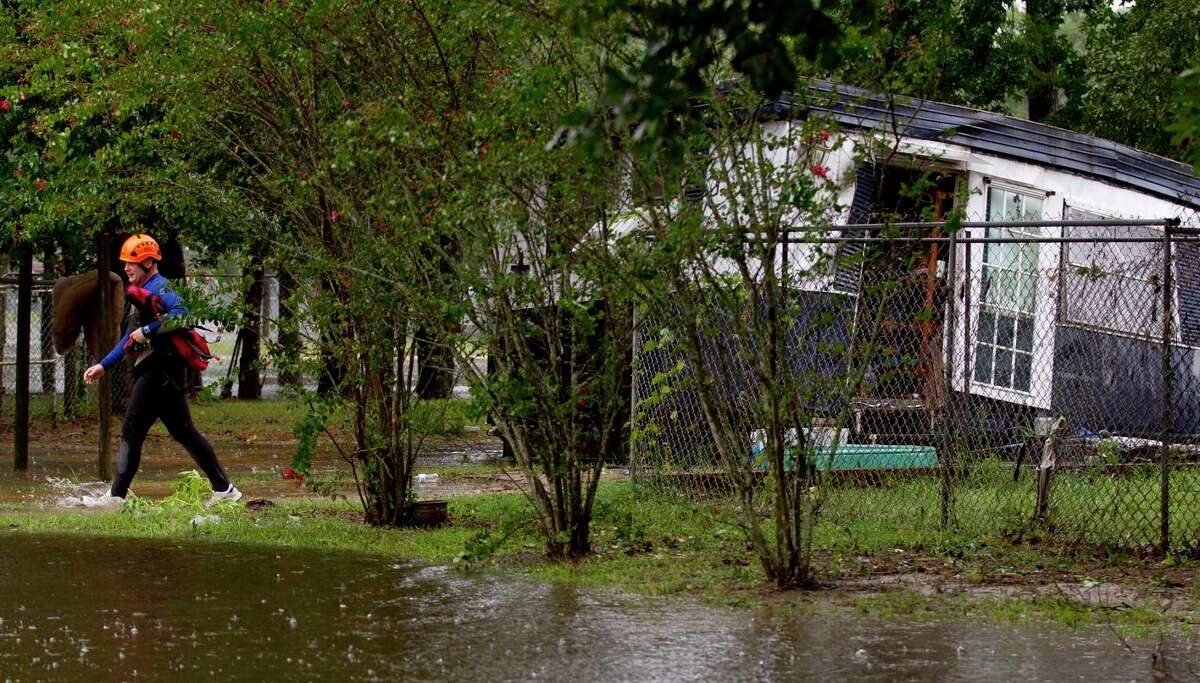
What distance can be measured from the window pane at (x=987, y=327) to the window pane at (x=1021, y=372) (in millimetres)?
377

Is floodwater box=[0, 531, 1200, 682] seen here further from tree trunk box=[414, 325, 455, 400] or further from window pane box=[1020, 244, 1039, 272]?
window pane box=[1020, 244, 1039, 272]

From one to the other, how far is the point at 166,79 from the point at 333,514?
3267mm

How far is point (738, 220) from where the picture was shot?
23.6 feet

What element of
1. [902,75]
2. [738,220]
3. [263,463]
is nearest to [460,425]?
[738,220]

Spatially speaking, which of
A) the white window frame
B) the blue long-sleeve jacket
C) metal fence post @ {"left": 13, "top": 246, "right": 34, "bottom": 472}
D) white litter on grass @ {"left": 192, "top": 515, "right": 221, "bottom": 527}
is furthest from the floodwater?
the white window frame

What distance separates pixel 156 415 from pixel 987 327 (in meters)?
7.67

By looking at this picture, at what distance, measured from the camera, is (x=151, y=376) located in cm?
1071

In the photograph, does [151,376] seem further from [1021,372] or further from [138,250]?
[1021,372]

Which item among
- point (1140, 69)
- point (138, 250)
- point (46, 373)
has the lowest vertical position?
point (46, 373)

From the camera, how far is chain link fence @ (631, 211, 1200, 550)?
789 centimetres

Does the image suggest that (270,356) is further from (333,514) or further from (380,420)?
(333,514)

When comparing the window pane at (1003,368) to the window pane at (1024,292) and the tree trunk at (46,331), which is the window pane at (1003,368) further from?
the tree trunk at (46,331)

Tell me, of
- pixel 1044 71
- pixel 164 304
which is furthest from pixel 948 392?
pixel 1044 71

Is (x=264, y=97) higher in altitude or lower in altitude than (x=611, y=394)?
higher
